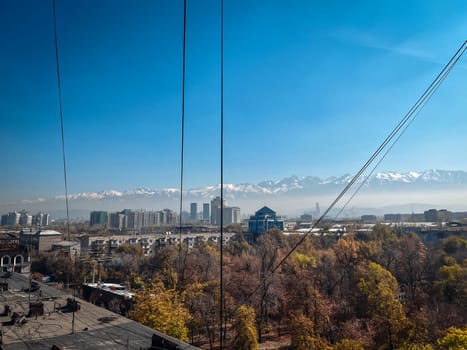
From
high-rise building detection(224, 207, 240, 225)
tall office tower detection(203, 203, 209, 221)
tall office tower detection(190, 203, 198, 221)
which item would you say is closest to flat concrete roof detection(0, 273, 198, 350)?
high-rise building detection(224, 207, 240, 225)

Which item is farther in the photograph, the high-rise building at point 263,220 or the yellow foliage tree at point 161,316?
the high-rise building at point 263,220

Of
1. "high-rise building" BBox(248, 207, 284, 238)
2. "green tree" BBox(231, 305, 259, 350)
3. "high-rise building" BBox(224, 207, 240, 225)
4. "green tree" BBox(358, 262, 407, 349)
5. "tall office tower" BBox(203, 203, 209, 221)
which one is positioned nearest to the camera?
"green tree" BBox(358, 262, 407, 349)

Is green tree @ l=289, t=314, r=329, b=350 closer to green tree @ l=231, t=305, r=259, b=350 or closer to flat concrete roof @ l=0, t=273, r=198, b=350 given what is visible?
green tree @ l=231, t=305, r=259, b=350

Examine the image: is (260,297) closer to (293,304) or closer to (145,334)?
(293,304)

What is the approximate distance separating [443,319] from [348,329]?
8.33 feet

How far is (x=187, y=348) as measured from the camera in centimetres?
493

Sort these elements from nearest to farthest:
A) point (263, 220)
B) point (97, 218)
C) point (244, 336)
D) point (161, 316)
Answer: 1. point (161, 316)
2. point (244, 336)
3. point (263, 220)
4. point (97, 218)

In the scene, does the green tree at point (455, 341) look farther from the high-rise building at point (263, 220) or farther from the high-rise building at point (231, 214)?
the high-rise building at point (231, 214)

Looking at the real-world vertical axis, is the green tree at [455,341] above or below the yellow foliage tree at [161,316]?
above

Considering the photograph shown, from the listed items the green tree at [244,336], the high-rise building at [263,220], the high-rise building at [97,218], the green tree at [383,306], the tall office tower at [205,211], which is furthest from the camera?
the tall office tower at [205,211]

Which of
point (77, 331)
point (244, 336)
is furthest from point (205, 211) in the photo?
point (77, 331)

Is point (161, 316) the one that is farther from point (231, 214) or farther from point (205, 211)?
point (205, 211)

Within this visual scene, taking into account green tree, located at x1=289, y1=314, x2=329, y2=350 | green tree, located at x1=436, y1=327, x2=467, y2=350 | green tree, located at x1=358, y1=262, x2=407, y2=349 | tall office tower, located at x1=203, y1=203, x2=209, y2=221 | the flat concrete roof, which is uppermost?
the flat concrete roof

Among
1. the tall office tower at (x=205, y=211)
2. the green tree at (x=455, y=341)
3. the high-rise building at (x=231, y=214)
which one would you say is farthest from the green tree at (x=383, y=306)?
the tall office tower at (x=205, y=211)
